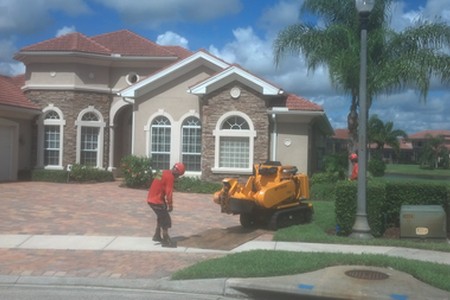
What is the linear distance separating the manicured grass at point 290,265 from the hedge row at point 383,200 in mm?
2810

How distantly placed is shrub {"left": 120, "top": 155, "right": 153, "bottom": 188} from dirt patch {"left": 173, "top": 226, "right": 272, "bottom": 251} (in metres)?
9.09

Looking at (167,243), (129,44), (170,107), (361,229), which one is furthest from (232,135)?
(167,243)

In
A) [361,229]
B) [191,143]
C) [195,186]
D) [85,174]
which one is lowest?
[361,229]

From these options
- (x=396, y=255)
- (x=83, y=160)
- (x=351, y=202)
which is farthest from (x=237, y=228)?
(x=83, y=160)

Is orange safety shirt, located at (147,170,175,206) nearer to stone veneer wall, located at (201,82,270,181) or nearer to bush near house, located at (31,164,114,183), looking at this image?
stone veneer wall, located at (201,82,270,181)

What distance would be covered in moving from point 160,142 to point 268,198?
11331mm

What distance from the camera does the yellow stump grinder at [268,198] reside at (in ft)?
41.0

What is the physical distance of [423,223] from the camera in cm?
1180

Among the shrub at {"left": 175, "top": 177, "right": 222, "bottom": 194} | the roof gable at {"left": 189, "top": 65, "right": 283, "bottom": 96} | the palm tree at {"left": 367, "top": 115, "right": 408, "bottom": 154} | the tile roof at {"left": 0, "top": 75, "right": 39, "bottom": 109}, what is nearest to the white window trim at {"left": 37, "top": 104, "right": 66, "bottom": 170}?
the tile roof at {"left": 0, "top": 75, "right": 39, "bottom": 109}

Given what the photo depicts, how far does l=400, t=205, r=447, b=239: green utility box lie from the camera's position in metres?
11.7

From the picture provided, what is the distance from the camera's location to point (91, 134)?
2478cm

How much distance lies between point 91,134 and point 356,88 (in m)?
12.0

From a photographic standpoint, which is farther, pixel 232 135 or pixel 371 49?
pixel 232 135

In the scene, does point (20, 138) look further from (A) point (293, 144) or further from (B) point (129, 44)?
(A) point (293, 144)
